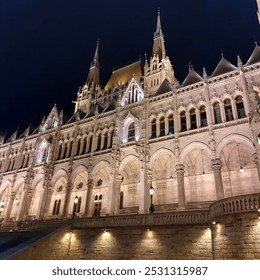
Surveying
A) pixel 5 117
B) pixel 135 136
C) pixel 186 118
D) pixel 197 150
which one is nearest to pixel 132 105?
pixel 135 136

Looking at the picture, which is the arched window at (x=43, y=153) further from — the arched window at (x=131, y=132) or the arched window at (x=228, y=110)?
the arched window at (x=228, y=110)

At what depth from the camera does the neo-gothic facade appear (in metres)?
23.1

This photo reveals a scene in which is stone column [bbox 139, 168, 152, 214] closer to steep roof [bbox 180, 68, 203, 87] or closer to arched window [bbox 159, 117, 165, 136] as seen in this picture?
arched window [bbox 159, 117, 165, 136]

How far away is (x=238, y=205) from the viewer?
1347 cm

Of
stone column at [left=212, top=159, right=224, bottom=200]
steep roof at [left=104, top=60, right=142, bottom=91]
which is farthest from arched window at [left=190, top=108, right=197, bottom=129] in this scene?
steep roof at [left=104, top=60, right=142, bottom=91]

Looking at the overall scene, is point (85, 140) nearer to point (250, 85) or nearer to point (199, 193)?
point (199, 193)

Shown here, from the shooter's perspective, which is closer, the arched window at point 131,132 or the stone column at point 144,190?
the stone column at point 144,190

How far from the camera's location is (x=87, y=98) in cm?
5547

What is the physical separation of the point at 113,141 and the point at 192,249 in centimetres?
1595

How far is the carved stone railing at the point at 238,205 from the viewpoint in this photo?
1295 cm

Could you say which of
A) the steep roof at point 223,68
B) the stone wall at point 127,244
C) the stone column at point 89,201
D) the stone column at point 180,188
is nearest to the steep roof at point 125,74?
the steep roof at point 223,68

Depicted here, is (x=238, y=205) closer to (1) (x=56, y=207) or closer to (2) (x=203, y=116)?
(2) (x=203, y=116)

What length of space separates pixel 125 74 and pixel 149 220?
1786 inches

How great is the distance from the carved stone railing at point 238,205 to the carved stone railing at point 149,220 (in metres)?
1.91
